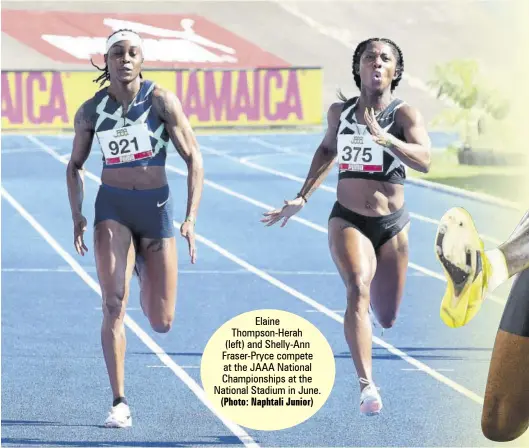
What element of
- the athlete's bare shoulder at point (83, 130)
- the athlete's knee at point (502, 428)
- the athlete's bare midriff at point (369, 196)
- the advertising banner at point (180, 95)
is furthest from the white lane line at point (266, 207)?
the athlete's knee at point (502, 428)

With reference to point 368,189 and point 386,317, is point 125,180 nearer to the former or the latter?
point 368,189

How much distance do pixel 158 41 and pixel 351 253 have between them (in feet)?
55.8

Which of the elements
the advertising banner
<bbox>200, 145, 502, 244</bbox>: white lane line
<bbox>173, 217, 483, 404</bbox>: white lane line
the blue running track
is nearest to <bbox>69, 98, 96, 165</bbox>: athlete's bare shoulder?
the blue running track

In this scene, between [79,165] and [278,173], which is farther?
[278,173]

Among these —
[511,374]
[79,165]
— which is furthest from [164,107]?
[511,374]

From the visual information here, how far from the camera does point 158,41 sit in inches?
926

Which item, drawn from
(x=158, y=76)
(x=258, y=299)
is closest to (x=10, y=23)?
(x=158, y=76)

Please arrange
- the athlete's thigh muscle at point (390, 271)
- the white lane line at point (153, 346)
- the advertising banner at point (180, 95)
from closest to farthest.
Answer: the athlete's thigh muscle at point (390, 271) < the white lane line at point (153, 346) < the advertising banner at point (180, 95)

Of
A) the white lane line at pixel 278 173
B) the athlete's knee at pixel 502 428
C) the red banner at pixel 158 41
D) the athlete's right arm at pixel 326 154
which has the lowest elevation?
the white lane line at pixel 278 173

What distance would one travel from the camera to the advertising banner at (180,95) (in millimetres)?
23688

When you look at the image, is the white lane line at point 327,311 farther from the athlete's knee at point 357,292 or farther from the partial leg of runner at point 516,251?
the partial leg of runner at point 516,251

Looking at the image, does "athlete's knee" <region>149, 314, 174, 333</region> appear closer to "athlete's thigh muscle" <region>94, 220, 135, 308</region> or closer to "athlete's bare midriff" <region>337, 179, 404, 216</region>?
"athlete's thigh muscle" <region>94, 220, 135, 308</region>

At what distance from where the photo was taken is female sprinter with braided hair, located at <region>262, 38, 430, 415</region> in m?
6.79

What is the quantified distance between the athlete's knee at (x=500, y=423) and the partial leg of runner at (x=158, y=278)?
229 centimetres
